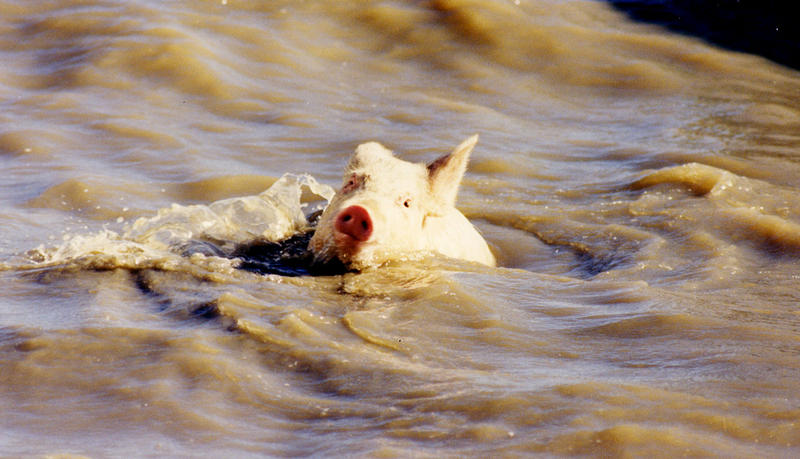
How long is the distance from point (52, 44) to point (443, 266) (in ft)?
21.3

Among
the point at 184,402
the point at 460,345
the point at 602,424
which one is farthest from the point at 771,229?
the point at 184,402

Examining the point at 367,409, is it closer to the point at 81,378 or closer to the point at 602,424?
the point at 602,424

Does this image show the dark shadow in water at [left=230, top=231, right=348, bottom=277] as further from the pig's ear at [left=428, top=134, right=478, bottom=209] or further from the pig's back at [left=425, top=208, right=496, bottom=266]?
the pig's ear at [left=428, top=134, right=478, bottom=209]

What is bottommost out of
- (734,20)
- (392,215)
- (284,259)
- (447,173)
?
(284,259)

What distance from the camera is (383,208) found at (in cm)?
535

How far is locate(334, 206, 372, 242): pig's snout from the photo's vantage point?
5.07 metres

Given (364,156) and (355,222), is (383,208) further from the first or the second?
(364,156)

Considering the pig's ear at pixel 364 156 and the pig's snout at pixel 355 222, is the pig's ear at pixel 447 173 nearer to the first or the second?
the pig's ear at pixel 364 156

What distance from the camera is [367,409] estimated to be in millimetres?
3432

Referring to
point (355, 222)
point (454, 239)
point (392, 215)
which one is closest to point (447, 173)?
point (454, 239)

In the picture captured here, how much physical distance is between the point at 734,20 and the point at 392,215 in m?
8.05

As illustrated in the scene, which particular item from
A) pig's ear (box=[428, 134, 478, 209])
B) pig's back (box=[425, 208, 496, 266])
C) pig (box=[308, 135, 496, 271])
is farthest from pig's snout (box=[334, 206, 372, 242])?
pig's ear (box=[428, 134, 478, 209])

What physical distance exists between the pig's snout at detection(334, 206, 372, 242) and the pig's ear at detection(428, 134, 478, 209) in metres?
0.86

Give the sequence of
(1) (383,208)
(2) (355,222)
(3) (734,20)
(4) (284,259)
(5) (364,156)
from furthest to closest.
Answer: (3) (734,20), (5) (364,156), (4) (284,259), (1) (383,208), (2) (355,222)
